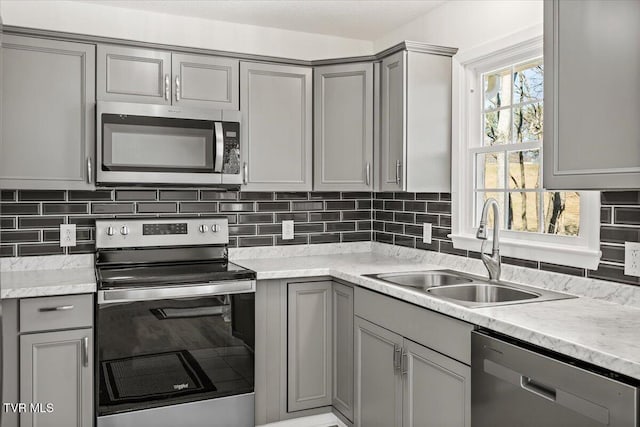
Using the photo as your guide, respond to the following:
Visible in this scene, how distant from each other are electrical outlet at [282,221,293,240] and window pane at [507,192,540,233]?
1413 millimetres

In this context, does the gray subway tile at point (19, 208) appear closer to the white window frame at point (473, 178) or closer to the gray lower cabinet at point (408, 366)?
the gray lower cabinet at point (408, 366)

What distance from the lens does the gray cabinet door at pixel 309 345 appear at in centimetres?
302

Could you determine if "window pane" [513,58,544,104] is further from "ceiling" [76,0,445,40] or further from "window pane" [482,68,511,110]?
"ceiling" [76,0,445,40]

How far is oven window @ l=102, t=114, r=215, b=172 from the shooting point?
286 centimetres

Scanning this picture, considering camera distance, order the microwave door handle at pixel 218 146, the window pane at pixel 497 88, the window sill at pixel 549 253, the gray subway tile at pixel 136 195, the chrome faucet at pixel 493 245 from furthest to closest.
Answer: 1. the gray subway tile at pixel 136 195
2. the microwave door handle at pixel 218 146
3. the window pane at pixel 497 88
4. the chrome faucet at pixel 493 245
5. the window sill at pixel 549 253

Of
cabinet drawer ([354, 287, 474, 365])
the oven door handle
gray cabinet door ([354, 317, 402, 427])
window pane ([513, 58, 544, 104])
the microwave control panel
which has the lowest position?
gray cabinet door ([354, 317, 402, 427])

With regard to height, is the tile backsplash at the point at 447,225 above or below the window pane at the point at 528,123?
below

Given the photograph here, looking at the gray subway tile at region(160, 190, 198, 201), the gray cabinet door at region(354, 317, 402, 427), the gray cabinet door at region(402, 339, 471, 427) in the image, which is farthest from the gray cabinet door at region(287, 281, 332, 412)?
the gray subway tile at region(160, 190, 198, 201)

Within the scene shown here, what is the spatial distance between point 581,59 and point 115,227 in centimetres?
246

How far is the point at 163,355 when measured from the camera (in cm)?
272

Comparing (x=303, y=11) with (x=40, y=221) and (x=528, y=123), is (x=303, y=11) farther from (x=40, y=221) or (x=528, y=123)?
(x=40, y=221)

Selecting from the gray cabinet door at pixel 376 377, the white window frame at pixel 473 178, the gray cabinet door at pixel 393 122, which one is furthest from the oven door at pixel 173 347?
the white window frame at pixel 473 178

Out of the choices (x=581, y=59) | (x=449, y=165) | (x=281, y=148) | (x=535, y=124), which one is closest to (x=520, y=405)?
(x=581, y=59)

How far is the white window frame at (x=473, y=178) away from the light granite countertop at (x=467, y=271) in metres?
0.10
